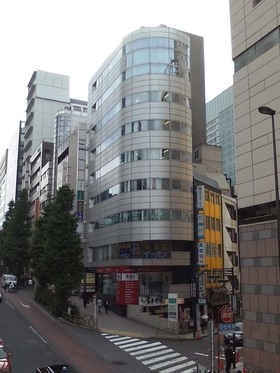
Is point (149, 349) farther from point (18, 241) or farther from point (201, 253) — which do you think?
point (18, 241)

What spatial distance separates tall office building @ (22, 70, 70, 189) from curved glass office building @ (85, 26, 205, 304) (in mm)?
67969

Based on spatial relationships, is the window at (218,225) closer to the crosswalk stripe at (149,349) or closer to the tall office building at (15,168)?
the crosswalk stripe at (149,349)

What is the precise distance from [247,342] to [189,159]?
94.0 feet

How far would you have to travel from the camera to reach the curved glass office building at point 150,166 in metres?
45.6

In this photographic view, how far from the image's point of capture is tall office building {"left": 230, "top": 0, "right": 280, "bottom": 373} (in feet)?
67.1

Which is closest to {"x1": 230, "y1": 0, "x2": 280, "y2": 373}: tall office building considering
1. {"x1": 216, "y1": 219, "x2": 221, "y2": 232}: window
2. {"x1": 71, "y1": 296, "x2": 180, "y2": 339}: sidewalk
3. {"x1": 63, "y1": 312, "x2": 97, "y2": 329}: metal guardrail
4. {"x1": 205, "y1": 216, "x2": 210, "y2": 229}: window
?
{"x1": 71, "y1": 296, "x2": 180, "y2": 339}: sidewalk

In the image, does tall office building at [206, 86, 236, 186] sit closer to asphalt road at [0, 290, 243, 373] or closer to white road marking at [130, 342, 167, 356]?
asphalt road at [0, 290, 243, 373]

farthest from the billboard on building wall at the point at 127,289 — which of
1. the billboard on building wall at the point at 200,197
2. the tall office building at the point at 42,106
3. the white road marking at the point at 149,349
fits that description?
the tall office building at the point at 42,106

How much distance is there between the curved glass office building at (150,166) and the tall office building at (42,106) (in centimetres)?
6797

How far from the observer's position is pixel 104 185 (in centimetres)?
5403

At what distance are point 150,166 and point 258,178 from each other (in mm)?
24952

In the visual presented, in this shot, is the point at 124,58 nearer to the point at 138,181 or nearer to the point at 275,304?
the point at 138,181

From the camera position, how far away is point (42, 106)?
11812 cm

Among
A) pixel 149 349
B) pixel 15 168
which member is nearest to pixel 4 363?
pixel 149 349
